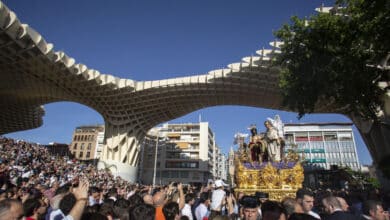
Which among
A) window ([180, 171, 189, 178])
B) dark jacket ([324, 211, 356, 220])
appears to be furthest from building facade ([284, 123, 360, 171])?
dark jacket ([324, 211, 356, 220])

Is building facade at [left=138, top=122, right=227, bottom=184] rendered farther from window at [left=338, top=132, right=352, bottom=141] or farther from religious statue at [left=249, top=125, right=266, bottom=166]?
religious statue at [left=249, top=125, right=266, bottom=166]

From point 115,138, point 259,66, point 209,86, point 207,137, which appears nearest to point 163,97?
point 209,86

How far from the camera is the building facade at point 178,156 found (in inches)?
2359

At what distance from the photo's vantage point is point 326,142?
203 feet

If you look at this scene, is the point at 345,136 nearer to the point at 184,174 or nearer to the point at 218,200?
the point at 184,174

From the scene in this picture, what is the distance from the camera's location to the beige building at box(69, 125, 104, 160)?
7250 centimetres

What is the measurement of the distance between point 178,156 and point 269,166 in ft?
166

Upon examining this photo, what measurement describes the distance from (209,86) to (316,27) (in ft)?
63.8

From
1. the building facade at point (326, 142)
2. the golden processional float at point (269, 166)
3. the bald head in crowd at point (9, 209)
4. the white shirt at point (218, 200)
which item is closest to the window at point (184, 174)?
the building facade at point (326, 142)

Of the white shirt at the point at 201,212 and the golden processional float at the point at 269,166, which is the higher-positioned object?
the golden processional float at the point at 269,166

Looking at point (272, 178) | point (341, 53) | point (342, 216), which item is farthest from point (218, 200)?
point (341, 53)

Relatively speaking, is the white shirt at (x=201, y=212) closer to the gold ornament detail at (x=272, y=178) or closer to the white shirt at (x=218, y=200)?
the white shirt at (x=218, y=200)

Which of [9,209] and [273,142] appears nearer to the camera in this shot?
[9,209]

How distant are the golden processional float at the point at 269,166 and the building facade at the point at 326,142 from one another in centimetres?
4774
